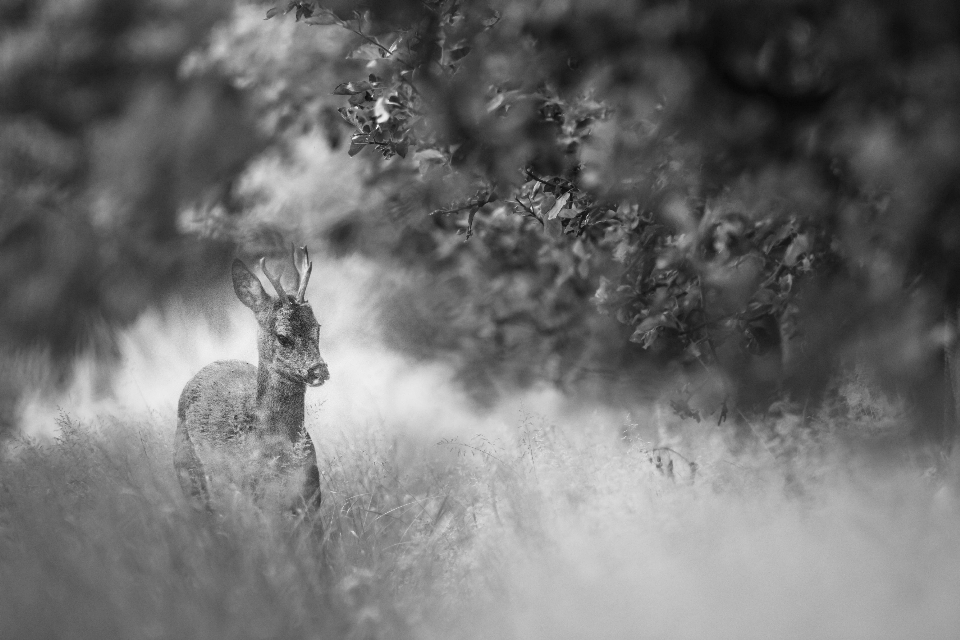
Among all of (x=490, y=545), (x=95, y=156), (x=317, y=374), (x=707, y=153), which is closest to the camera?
(x=707, y=153)

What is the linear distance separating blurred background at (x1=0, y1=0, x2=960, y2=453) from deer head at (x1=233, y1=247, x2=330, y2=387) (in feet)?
0.78

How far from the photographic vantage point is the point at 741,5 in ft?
6.53

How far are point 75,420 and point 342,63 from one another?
5.45 feet

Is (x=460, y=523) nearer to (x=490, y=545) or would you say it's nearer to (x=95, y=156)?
(x=490, y=545)

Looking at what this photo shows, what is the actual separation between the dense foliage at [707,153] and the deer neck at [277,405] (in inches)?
29.4

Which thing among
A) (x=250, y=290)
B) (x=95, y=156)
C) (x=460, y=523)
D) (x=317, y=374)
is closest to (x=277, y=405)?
(x=317, y=374)

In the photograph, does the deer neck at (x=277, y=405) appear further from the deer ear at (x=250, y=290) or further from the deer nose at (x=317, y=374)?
the deer ear at (x=250, y=290)

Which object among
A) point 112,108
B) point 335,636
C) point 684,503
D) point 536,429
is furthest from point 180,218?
point 684,503

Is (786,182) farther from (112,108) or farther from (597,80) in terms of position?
(112,108)

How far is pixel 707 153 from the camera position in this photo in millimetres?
2549

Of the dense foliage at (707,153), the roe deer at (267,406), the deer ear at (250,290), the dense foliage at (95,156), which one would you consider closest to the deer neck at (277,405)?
the roe deer at (267,406)

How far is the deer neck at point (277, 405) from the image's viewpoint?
278cm

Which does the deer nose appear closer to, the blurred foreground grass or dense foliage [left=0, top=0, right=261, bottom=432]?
the blurred foreground grass

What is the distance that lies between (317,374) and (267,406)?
19 cm
